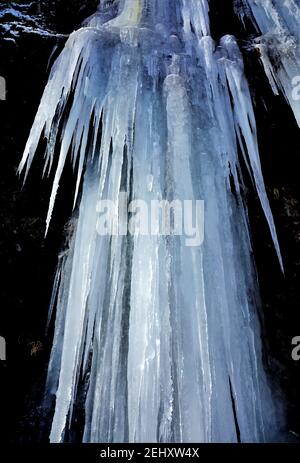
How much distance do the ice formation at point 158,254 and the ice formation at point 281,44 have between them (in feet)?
1.01

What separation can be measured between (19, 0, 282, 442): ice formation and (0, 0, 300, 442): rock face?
337 millimetres

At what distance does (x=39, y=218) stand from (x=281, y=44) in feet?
9.63

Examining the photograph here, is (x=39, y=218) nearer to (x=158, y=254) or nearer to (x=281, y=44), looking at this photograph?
(x=158, y=254)

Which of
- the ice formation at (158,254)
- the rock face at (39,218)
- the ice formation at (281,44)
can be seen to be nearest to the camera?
the ice formation at (158,254)

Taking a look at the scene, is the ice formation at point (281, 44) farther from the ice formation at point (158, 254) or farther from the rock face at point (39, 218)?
the ice formation at point (158, 254)

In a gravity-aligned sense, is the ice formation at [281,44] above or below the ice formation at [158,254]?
above

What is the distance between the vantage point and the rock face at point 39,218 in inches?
136

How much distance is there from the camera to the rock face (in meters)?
3.46

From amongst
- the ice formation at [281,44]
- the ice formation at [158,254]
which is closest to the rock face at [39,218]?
the ice formation at [281,44]

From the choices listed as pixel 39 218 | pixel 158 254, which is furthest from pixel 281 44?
pixel 39 218

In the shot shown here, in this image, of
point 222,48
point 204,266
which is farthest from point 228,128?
point 204,266

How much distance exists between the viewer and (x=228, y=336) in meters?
2.60

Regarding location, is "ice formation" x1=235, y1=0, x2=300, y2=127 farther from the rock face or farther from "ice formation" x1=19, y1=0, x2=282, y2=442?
"ice formation" x1=19, y1=0, x2=282, y2=442
